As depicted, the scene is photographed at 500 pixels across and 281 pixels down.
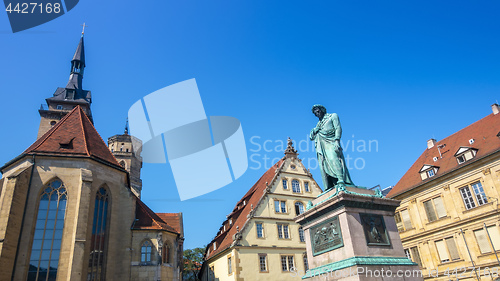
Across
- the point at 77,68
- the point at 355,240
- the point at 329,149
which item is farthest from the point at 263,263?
the point at 77,68

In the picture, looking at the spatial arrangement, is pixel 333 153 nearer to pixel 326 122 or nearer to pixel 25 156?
pixel 326 122

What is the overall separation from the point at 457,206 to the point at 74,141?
30671 millimetres

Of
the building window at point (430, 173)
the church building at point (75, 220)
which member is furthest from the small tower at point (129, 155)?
the building window at point (430, 173)

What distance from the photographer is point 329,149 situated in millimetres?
→ 11961

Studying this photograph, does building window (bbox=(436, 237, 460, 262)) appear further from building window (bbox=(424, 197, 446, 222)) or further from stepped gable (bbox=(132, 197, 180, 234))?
stepped gable (bbox=(132, 197, 180, 234))

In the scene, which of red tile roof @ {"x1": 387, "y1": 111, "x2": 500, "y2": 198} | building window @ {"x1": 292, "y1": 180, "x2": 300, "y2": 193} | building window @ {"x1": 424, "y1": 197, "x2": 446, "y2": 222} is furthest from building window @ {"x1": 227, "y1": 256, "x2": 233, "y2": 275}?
building window @ {"x1": 424, "y1": 197, "x2": 446, "y2": 222}

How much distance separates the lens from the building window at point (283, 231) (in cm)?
3006

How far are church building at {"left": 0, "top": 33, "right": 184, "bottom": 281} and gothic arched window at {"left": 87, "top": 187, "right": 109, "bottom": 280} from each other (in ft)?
0.21


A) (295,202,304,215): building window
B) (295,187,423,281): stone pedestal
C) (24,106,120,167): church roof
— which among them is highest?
(24,106,120,167): church roof

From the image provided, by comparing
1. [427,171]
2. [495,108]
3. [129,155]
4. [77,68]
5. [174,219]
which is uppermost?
[77,68]

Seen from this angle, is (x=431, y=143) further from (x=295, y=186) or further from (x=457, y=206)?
(x=295, y=186)

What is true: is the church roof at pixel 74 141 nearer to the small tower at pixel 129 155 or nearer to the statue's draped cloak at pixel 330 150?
the statue's draped cloak at pixel 330 150

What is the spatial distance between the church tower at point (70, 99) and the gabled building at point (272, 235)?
26696 mm

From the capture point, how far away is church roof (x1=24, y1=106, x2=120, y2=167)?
926 inches
